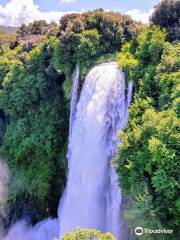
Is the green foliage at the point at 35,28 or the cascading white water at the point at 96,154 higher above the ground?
the green foliage at the point at 35,28

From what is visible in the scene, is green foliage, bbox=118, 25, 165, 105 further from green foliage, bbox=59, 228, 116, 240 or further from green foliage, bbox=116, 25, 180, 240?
green foliage, bbox=59, 228, 116, 240

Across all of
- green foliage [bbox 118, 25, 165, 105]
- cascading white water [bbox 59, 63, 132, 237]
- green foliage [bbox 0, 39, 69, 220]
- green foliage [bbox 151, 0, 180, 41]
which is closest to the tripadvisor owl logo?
cascading white water [bbox 59, 63, 132, 237]

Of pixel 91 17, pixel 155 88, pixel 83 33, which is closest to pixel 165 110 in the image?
pixel 155 88

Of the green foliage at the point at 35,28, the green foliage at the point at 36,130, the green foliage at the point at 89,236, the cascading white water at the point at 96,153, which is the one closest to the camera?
the green foliage at the point at 89,236

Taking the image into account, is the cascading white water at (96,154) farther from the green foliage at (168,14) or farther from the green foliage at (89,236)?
the green foliage at (89,236)

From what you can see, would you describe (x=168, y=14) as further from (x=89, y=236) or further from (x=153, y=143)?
(x=89, y=236)

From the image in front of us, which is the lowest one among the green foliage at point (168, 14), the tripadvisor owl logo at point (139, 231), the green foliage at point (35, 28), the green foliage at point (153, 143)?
the tripadvisor owl logo at point (139, 231)

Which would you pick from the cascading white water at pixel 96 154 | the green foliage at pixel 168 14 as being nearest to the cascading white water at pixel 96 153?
the cascading white water at pixel 96 154
